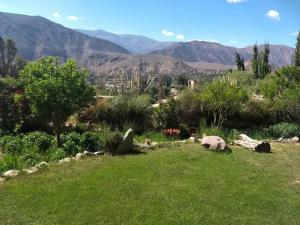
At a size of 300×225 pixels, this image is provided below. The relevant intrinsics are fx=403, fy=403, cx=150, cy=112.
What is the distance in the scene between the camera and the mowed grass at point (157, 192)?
6891 mm

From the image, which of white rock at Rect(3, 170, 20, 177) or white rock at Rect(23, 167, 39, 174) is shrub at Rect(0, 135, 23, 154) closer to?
white rock at Rect(23, 167, 39, 174)

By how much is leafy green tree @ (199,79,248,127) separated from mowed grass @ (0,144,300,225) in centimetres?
490

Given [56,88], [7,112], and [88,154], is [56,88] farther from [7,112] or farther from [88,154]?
[7,112]

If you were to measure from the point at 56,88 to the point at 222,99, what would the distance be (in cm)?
685

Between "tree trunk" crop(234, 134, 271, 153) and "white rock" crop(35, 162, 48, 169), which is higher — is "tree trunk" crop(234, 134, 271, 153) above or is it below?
below

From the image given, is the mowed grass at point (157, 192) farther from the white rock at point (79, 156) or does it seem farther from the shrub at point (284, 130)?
the shrub at point (284, 130)

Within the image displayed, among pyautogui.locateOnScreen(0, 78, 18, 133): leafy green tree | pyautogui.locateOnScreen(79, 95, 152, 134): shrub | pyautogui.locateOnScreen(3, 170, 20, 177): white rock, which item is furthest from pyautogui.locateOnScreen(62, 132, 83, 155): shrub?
pyautogui.locateOnScreen(0, 78, 18, 133): leafy green tree

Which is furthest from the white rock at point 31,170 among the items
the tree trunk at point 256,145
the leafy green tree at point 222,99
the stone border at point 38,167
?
the leafy green tree at point 222,99

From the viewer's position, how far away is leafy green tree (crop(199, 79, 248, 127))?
15.8m

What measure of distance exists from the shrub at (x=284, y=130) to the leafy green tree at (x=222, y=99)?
63.4 inches

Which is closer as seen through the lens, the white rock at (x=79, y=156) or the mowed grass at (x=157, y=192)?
the mowed grass at (x=157, y=192)

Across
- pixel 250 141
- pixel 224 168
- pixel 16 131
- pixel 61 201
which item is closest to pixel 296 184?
pixel 224 168

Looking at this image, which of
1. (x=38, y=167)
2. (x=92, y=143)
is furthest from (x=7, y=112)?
(x=38, y=167)

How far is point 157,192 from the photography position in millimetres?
8117
